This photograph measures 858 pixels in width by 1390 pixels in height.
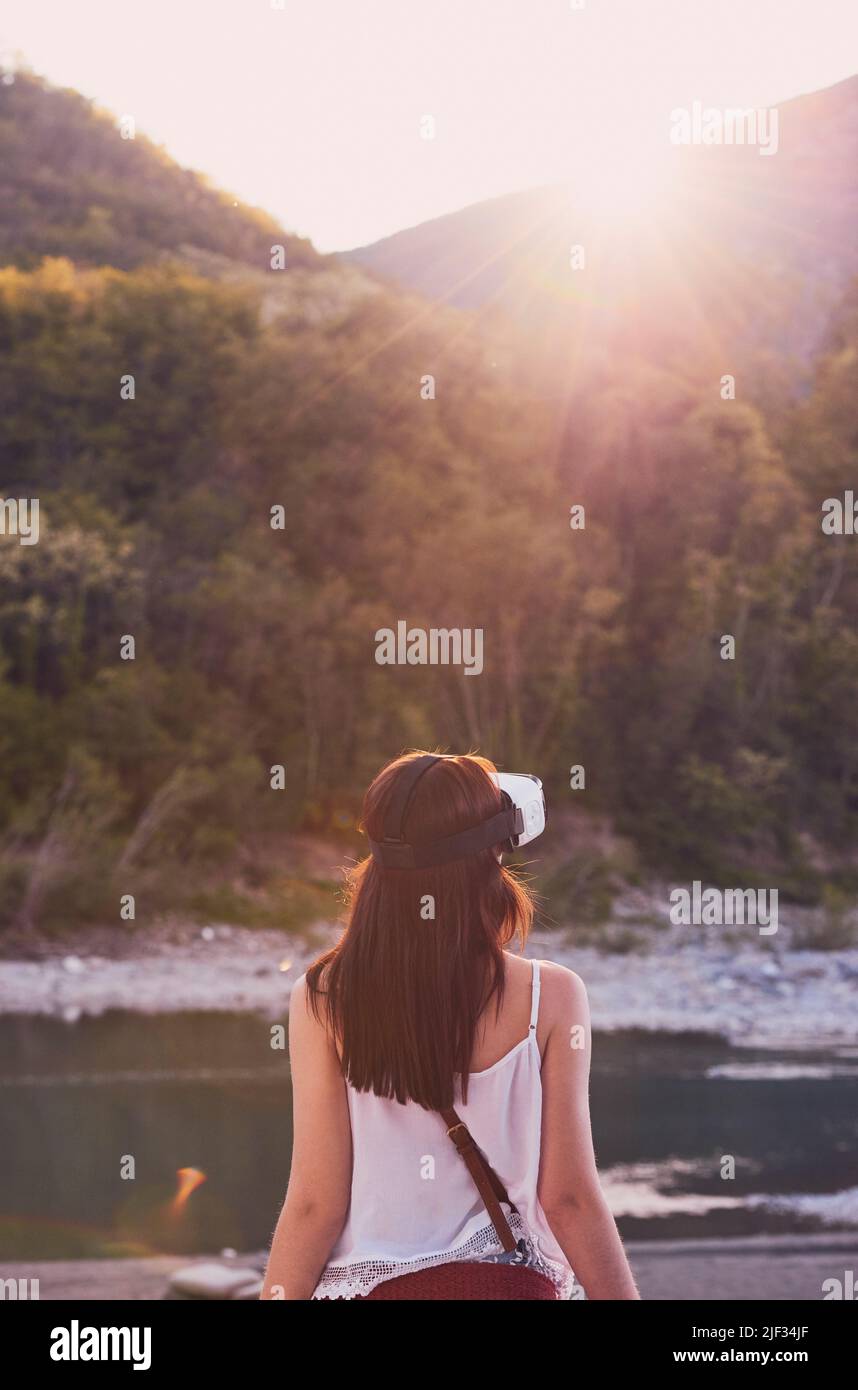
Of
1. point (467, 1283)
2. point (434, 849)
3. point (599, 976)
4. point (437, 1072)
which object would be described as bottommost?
point (599, 976)

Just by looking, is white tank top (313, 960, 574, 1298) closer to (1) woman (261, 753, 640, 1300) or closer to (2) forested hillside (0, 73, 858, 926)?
(1) woman (261, 753, 640, 1300)

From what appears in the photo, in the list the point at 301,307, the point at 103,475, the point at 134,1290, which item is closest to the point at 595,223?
the point at 301,307

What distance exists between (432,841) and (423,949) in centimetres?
8

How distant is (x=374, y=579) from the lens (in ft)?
50.1

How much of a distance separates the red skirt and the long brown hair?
0.37ft

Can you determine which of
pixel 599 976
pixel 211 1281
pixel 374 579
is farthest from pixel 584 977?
pixel 211 1281

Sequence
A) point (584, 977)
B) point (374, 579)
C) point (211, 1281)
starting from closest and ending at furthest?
point (211, 1281), point (584, 977), point (374, 579)

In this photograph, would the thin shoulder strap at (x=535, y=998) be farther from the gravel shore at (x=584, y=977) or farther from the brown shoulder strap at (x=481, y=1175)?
the gravel shore at (x=584, y=977)

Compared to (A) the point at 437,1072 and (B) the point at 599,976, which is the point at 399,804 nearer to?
(A) the point at 437,1072

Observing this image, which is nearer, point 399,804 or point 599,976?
point 399,804

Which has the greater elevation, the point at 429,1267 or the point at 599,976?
the point at 429,1267

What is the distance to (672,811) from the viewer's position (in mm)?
15133

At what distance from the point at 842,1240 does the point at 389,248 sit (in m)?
13.3
